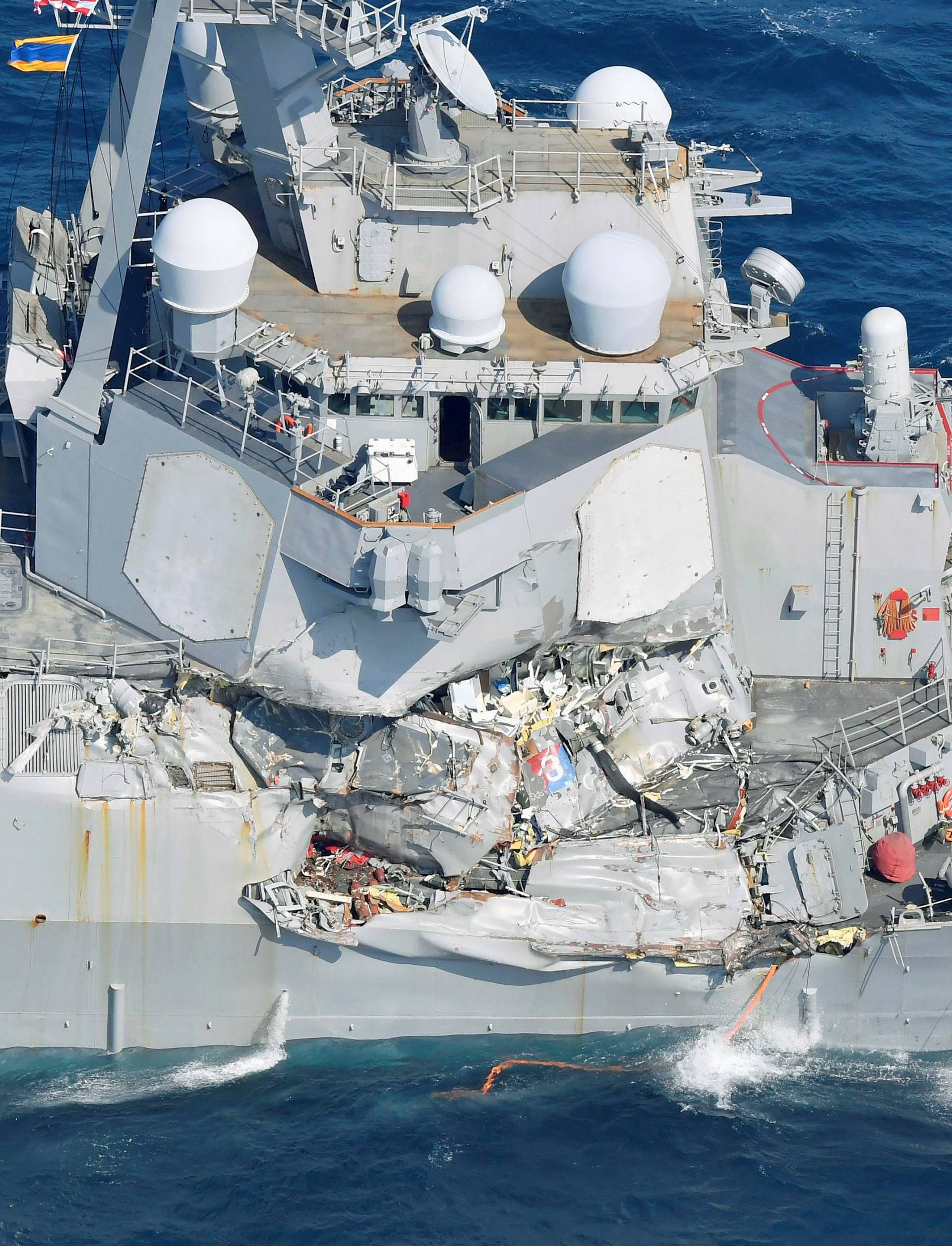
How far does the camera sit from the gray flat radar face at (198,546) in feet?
73.6

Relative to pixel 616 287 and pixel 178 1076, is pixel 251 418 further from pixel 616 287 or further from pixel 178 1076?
pixel 178 1076

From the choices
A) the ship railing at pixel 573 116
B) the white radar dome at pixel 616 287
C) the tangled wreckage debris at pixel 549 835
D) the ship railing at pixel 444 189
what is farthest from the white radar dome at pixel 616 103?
the tangled wreckage debris at pixel 549 835

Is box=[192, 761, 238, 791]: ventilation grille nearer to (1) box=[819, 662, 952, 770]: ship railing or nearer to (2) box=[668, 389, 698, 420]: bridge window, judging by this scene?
(2) box=[668, 389, 698, 420]: bridge window

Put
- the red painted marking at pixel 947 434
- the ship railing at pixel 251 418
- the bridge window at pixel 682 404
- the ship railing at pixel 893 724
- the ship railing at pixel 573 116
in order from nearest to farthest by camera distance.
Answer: the ship railing at pixel 251 418 → the bridge window at pixel 682 404 → the ship railing at pixel 573 116 → the ship railing at pixel 893 724 → the red painted marking at pixel 947 434

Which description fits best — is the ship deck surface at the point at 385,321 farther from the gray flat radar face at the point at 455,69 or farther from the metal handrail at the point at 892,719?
the metal handrail at the point at 892,719

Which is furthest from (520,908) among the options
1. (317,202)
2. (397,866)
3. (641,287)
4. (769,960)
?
(317,202)

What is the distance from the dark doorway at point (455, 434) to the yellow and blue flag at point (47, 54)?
663 cm

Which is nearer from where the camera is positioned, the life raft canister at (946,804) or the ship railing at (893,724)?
the life raft canister at (946,804)

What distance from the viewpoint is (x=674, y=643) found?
25.0m

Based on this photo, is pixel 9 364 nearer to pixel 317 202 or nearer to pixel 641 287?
pixel 317 202

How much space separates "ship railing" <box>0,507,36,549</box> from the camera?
2430 cm

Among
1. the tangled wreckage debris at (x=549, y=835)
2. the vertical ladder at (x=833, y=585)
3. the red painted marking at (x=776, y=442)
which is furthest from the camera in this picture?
the red painted marking at (x=776, y=442)

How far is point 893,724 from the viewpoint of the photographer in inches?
1021

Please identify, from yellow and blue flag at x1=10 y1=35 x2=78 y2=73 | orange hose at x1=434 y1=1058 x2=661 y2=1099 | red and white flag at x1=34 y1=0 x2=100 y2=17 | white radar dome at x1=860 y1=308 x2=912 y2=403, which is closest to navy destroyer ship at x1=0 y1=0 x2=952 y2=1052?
red and white flag at x1=34 y1=0 x2=100 y2=17
